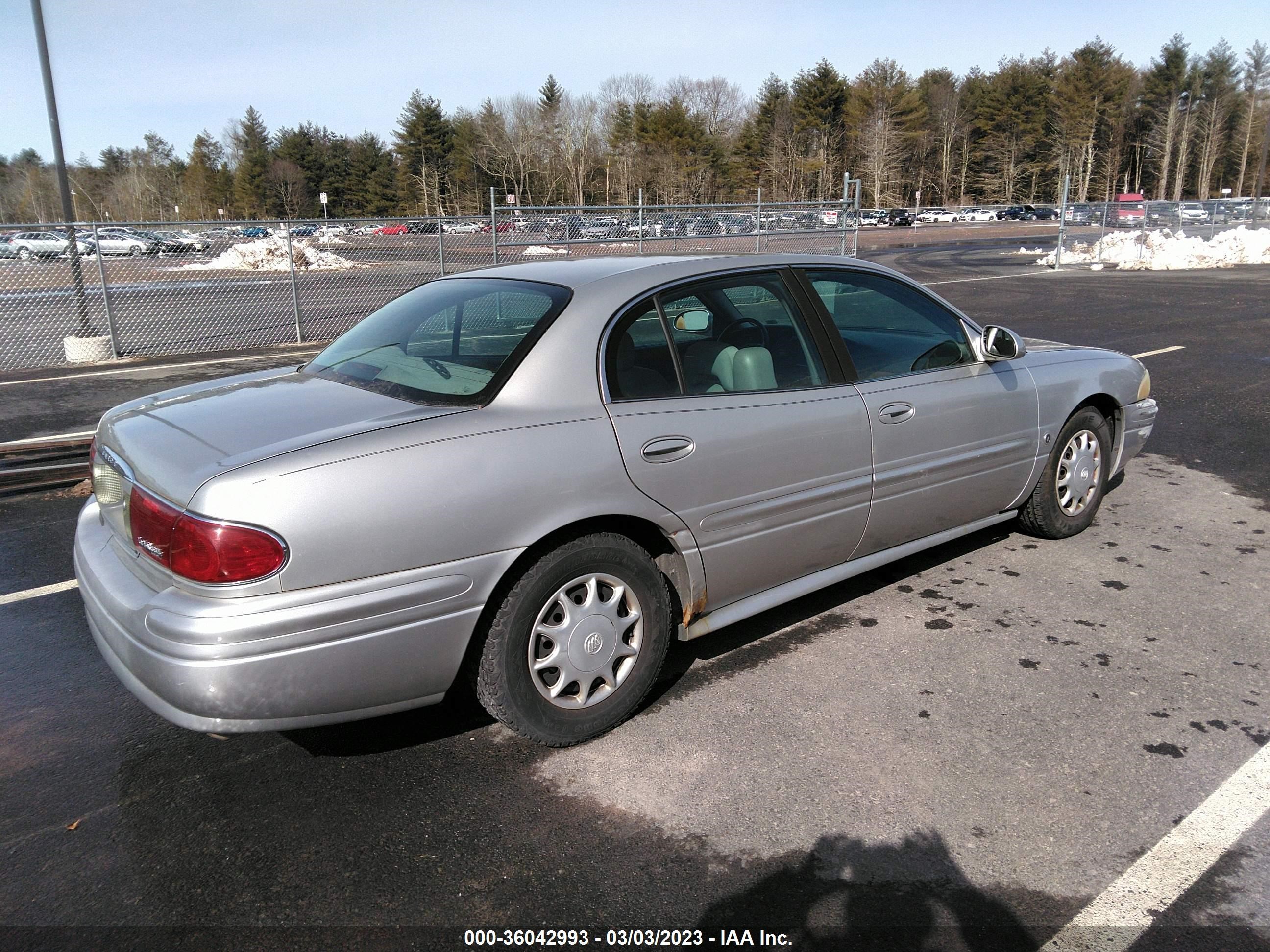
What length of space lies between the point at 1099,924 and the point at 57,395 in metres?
10.5

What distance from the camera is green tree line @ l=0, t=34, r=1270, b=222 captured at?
7050cm

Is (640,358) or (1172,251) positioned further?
(1172,251)

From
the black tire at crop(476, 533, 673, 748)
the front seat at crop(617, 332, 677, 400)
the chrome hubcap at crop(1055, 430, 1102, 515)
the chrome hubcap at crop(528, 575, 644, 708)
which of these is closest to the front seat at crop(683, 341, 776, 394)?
the front seat at crop(617, 332, 677, 400)

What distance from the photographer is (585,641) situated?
9.72 ft

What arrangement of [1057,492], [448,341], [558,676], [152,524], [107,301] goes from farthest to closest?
[107,301] < [1057,492] < [448,341] < [558,676] < [152,524]

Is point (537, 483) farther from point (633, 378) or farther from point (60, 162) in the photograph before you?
point (60, 162)

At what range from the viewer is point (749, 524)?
11.0 feet

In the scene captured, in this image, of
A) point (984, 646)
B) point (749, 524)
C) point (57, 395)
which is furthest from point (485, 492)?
point (57, 395)

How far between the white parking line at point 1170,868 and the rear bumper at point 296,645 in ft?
5.76

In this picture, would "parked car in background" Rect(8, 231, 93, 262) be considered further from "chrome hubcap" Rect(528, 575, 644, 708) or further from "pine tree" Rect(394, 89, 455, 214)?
"pine tree" Rect(394, 89, 455, 214)

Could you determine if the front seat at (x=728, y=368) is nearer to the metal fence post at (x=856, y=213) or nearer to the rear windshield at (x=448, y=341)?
the rear windshield at (x=448, y=341)

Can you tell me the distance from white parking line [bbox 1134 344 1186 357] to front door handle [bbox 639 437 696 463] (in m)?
9.29

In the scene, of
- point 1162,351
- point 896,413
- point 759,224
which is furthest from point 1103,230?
point 896,413

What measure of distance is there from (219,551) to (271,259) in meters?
14.0
